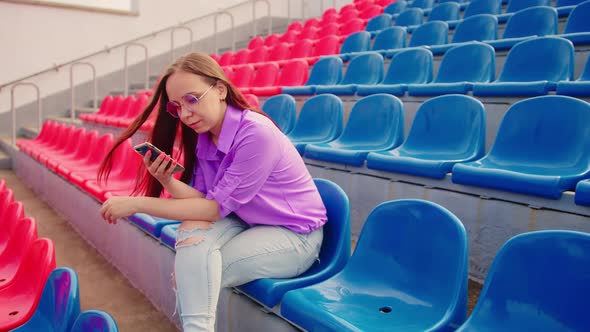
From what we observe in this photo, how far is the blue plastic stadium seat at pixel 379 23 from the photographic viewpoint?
13.1ft

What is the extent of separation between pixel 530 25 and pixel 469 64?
0.60 m

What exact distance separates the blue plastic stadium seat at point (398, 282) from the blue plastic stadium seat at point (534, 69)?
99 cm

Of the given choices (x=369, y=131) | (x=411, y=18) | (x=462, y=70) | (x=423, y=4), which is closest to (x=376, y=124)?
(x=369, y=131)

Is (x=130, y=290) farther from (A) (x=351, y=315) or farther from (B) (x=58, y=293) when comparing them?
(A) (x=351, y=315)

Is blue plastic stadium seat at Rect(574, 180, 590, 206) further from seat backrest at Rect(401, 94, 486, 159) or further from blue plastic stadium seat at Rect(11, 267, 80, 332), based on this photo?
blue plastic stadium seat at Rect(11, 267, 80, 332)

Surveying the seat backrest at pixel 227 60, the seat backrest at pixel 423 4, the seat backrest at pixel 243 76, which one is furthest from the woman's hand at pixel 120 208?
the seat backrest at pixel 423 4

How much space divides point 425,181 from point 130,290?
1024mm

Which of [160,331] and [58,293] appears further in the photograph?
[160,331]

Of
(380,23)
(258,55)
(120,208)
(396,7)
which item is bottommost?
(120,208)

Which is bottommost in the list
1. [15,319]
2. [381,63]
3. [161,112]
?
[15,319]

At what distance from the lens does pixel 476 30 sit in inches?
109

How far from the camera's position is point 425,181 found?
1.47 m

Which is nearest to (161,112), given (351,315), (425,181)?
(351,315)

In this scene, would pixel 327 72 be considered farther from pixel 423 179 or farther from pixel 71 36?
pixel 71 36
